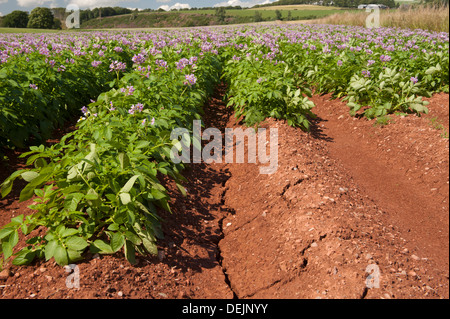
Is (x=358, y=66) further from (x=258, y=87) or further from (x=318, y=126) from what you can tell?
(x=258, y=87)

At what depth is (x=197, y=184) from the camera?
394 cm

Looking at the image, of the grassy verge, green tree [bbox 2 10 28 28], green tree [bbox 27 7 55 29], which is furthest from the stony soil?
green tree [bbox 2 10 28 28]

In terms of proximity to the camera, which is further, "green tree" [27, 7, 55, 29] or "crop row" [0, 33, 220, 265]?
"green tree" [27, 7, 55, 29]

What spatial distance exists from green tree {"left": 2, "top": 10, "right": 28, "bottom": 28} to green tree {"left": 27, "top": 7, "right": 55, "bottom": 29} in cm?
276

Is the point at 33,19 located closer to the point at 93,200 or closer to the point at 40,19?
the point at 40,19

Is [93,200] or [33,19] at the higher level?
[33,19]

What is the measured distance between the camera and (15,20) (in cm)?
4306

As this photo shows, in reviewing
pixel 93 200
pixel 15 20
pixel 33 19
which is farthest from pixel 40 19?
pixel 93 200

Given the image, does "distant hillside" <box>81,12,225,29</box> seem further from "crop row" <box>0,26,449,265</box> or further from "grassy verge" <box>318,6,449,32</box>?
"crop row" <box>0,26,449,265</box>

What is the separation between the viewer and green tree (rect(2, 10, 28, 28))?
4241 centimetres

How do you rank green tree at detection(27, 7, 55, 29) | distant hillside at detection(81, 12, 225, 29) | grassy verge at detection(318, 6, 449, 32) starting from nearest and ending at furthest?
grassy verge at detection(318, 6, 449, 32), green tree at detection(27, 7, 55, 29), distant hillside at detection(81, 12, 225, 29)

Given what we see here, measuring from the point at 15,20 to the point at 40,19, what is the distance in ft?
18.8

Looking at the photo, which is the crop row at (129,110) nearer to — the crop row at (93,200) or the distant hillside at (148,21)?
the crop row at (93,200)

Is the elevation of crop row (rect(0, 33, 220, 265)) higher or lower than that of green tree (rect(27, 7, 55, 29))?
lower
